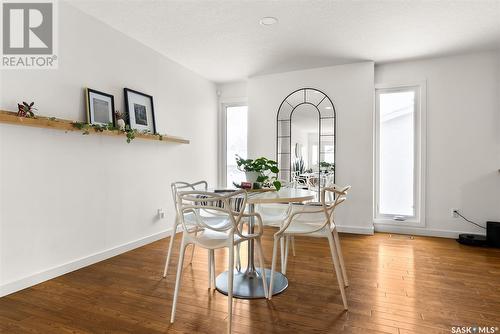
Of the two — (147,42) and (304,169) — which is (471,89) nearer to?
(304,169)

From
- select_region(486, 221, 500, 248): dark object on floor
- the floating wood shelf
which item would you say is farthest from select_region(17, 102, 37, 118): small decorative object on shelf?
select_region(486, 221, 500, 248): dark object on floor

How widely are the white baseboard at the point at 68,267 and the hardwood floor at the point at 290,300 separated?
0.06m

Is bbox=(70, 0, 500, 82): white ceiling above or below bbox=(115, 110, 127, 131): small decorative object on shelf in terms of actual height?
above

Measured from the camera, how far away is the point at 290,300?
7.00ft

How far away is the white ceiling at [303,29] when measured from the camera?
270 cm

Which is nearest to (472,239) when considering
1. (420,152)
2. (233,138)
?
(420,152)

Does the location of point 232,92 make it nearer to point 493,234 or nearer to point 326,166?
point 326,166

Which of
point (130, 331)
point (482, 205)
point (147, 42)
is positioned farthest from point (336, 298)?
point (147, 42)

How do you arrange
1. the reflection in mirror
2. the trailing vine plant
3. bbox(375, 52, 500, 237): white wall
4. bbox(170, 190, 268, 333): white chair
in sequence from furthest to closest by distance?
the reflection in mirror < bbox(375, 52, 500, 237): white wall < the trailing vine plant < bbox(170, 190, 268, 333): white chair

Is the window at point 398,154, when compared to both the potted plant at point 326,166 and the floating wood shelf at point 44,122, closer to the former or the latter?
the potted plant at point 326,166

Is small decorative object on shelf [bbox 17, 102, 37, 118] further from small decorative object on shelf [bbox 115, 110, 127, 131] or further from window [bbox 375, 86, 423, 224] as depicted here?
window [bbox 375, 86, 423, 224]

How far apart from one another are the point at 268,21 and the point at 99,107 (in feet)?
6.32

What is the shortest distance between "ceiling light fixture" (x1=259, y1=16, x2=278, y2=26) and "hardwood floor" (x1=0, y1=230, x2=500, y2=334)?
8.00ft

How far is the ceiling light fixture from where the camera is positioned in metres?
2.91
